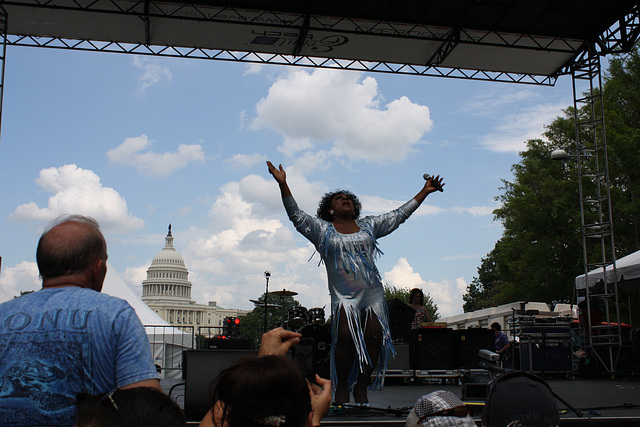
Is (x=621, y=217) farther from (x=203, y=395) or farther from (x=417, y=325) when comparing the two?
(x=203, y=395)

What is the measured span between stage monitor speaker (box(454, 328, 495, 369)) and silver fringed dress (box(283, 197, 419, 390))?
14.4ft

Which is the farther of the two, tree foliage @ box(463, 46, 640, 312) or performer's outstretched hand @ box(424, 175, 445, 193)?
tree foliage @ box(463, 46, 640, 312)

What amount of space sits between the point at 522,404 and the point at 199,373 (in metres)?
2.03

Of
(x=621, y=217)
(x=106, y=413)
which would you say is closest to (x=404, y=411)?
(x=106, y=413)

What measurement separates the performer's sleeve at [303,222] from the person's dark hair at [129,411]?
2.57 m

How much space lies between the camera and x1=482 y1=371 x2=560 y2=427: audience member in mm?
2064

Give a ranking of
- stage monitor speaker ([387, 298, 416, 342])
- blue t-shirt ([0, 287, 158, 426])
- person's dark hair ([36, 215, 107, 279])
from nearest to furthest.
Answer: blue t-shirt ([0, 287, 158, 426]), person's dark hair ([36, 215, 107, 279]), stage monitor speaker ([387, 298, 416, 342])

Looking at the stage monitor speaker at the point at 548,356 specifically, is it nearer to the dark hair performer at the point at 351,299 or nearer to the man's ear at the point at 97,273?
the dark hair performer at the point at 351,299

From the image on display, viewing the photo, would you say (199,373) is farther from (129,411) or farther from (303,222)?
(129,411)

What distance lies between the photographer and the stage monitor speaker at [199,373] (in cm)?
352

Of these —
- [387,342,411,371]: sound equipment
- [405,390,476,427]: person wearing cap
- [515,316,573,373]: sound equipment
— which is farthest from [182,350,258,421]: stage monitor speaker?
[515,316,573,373]: sound equipment

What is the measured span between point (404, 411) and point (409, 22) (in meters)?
6.77

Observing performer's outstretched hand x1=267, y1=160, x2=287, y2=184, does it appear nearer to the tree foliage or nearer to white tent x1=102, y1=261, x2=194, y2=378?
white tent x1=102, y1=261, x2=194, y2=378

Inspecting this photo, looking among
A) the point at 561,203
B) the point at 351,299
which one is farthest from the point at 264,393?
the point at 561,203
